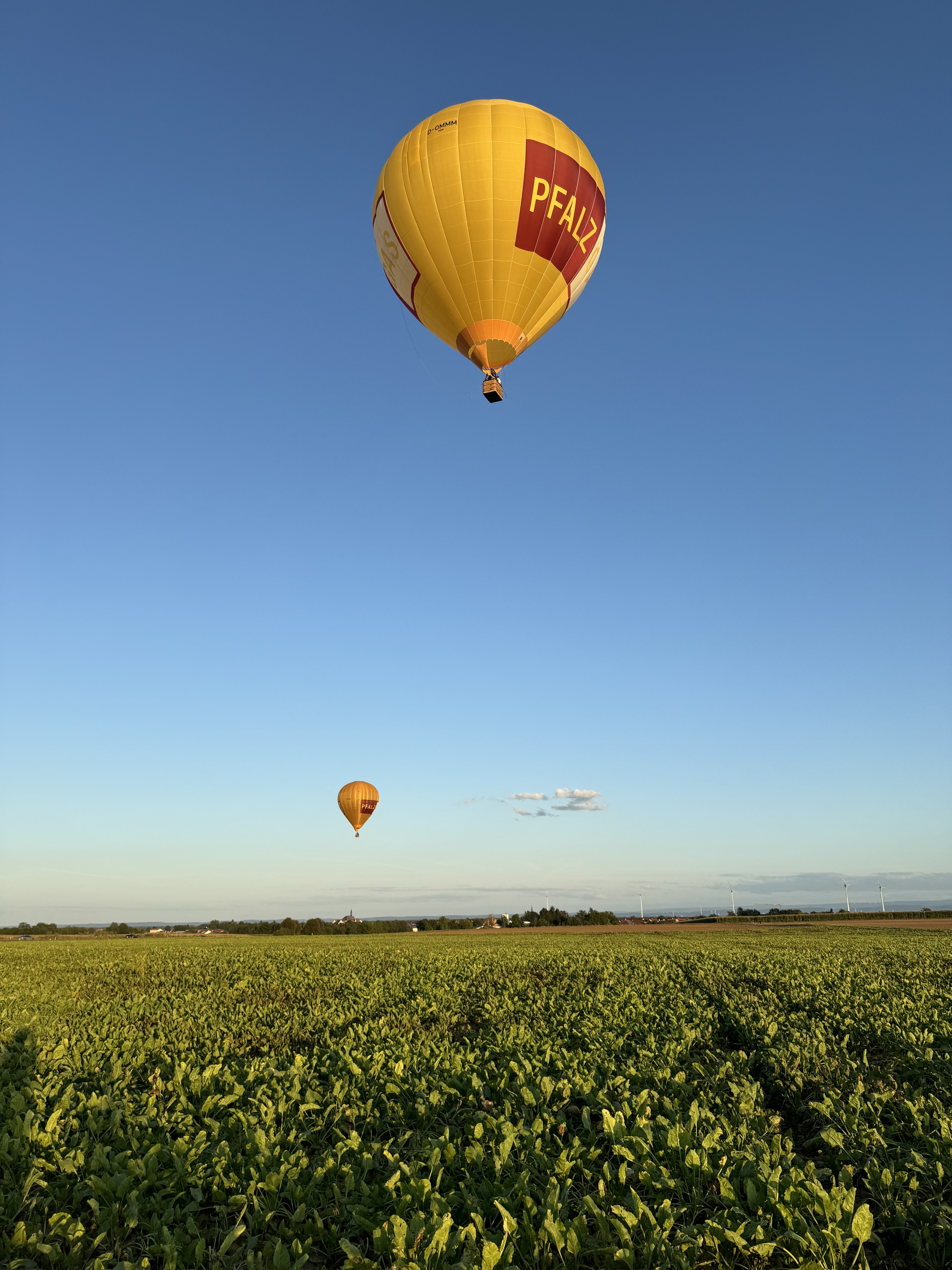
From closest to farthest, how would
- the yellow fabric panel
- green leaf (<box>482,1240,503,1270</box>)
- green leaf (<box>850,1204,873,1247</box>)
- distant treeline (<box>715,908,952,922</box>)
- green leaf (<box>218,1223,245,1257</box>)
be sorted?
green leaf (<box>482,1240,503,1270</box>) → green leaf (<box>850,1204,873,1247</box>) → green leaf (<box>218,1223,245,1257</box>) → the yellow fabric panel → distant treeline (<box>715,908,952,922</box>)

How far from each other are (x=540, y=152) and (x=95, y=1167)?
24320mm

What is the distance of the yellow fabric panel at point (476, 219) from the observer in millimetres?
19859

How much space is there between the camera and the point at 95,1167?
629 centimetres

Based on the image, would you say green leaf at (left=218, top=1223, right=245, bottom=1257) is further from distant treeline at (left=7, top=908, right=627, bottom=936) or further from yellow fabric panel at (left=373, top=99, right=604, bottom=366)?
distant treeline at (left=7, top=908, right=627, bottom=936)

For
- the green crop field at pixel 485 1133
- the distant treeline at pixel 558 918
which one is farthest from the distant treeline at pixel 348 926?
the green crop field at pixel 485 1133

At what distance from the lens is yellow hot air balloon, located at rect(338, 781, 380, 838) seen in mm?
58719

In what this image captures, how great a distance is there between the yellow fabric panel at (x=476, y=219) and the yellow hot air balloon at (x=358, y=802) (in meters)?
45.3

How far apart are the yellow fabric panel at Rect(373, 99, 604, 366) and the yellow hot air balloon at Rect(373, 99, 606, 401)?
3 cm

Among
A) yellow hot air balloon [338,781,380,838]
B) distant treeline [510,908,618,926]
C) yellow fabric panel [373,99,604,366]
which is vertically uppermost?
yellow fabric panel [373,99,604,366]

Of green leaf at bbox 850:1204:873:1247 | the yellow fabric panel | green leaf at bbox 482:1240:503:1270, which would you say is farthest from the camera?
the yellow fabric panel

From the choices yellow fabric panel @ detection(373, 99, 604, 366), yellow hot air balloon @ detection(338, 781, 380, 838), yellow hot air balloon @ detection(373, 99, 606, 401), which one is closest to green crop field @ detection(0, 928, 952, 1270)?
yellow hot air balloon @ detection(373, 99, 606, 401)

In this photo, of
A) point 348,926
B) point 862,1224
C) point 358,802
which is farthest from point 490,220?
point 348,926

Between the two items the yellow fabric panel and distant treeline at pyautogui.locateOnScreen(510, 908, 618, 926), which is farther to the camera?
distant treeline at pyautogui.locateOnScreen(510, 908, 618, 926)

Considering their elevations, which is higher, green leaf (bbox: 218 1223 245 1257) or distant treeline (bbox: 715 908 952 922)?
green leaf (bbox: 218 1223 245 1257)
